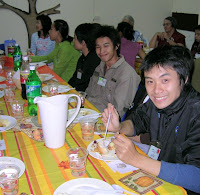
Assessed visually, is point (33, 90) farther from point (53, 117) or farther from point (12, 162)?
point (12, 162)

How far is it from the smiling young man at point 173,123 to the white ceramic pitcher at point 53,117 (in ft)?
0.96

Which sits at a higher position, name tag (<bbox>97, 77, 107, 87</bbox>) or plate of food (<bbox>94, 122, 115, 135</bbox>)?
name tag (<bbox>97, 77, 107, 87</bbox>)

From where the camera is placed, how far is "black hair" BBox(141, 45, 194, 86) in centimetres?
122

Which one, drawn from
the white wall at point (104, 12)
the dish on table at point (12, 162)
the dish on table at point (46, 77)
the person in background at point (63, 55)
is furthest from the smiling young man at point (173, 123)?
the white wall at point (104, 12)

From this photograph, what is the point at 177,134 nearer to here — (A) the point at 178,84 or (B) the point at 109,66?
(A) the point at 178,84

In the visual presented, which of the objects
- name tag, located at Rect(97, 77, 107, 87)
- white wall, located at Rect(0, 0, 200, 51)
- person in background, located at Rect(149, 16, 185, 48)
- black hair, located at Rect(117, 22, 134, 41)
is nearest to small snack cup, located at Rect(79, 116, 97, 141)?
name tag, located at Rect(97, 77, 107, 87)

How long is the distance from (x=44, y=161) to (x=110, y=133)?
1.43ft

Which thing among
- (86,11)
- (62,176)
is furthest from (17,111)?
(86,11)

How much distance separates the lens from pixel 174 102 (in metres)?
1.25

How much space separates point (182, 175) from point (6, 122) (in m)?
1.05

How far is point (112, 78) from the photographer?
90.7 inches

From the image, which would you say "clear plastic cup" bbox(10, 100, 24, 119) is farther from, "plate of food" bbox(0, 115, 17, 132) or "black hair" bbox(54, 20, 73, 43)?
"black hair" bbox(54, 20, 73, 43)

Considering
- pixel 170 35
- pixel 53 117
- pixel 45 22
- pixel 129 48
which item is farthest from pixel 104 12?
pixel 53 117

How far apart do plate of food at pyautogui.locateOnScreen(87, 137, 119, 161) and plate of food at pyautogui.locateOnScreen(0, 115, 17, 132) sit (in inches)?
20.6
